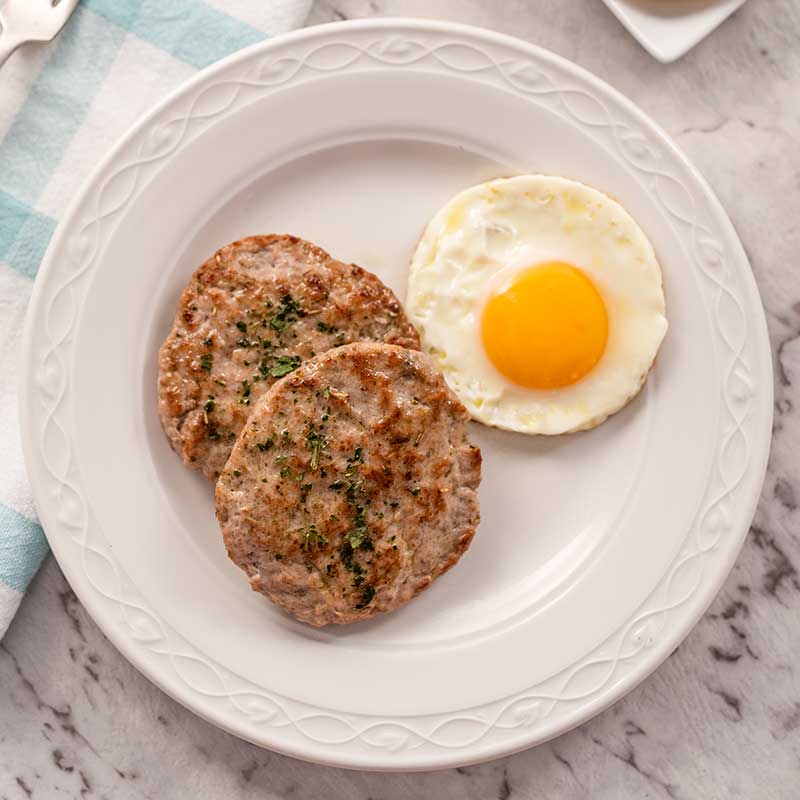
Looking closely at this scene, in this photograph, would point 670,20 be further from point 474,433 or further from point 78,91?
point 78,91

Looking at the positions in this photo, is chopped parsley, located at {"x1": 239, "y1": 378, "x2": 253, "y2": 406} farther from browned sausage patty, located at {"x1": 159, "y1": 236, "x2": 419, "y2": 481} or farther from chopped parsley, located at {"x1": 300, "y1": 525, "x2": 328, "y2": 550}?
chopped parsley, located at {"x1": 300, "y1": 525, "x2": 328, "y2": 550}

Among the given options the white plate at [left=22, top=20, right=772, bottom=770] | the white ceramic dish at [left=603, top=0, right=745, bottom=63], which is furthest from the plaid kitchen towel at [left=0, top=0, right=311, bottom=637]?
the white ceramic dish at [left=603, top=0, right=745, bottom=63]

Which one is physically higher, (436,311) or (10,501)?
(436,311)

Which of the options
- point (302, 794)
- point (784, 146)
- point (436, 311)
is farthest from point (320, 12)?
point (302, 794)

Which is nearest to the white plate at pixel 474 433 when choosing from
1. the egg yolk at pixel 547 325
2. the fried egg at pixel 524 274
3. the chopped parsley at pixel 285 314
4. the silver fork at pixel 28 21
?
the fried egg at pixel 524 274

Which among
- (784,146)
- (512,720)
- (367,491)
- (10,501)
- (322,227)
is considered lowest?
(10,501)

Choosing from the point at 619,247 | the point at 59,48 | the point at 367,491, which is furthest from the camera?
the point at 59,48

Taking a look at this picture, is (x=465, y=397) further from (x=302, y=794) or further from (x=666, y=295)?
(x=302, y=794)

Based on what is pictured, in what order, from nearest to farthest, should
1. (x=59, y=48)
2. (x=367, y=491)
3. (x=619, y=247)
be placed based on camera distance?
1. (x=367, y=491)
2. (x=619, y=247)
3. (x=59, y=48)
